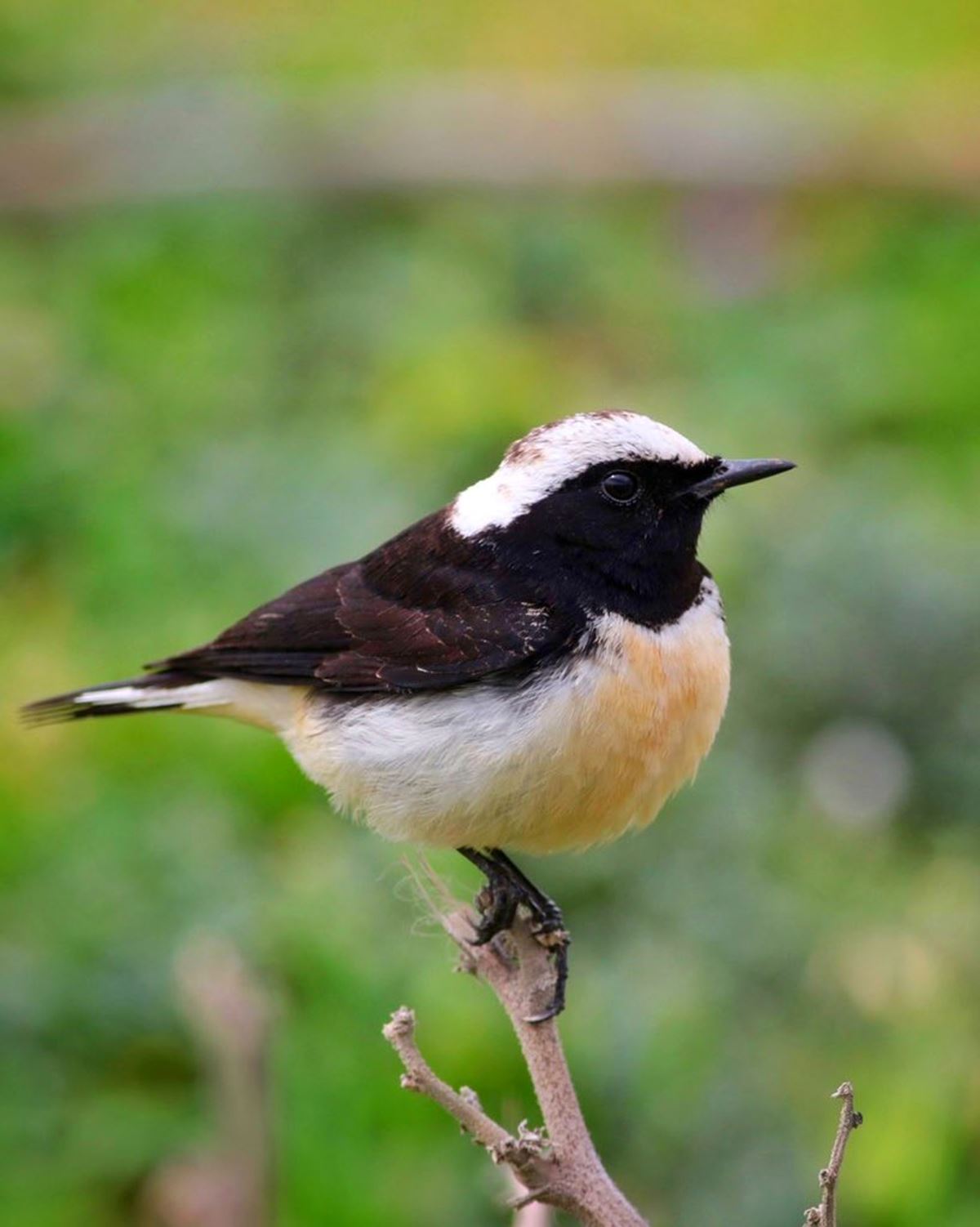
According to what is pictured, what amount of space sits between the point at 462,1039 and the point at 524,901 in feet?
4.65

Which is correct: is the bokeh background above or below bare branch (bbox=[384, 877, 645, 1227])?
above

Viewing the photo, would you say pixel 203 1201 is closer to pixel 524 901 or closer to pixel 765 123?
pixel 524 901

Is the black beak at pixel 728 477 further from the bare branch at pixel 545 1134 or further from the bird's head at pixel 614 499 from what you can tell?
the bare branch at pixel 545 1134

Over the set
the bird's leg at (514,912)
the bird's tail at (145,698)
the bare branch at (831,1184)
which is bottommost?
the bare branch at (831,1184)

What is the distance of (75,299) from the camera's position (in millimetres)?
8805

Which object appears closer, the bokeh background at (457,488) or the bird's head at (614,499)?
the bird's head at (614,499)

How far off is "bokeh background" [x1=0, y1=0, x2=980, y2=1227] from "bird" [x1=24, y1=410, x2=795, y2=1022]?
656 millimetres

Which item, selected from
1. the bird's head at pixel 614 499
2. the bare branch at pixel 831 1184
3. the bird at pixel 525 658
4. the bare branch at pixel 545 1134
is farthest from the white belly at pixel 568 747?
the bare branch at pixel 831 1184

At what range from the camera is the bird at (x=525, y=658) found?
124 inches

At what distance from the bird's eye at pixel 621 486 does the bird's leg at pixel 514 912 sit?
62cm

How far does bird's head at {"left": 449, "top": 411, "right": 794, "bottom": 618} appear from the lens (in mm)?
3328

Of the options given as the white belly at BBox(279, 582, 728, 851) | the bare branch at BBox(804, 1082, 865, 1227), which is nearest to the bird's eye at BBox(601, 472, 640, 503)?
the white belly at BBox(279, 582, 728, 851)

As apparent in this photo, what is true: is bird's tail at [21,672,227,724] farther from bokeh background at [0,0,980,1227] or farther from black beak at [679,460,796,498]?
black beak at [679,460,796,498]

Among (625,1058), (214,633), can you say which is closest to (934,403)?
(214,633)
